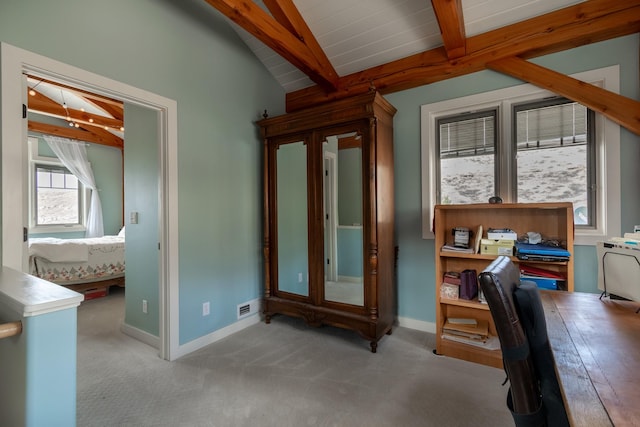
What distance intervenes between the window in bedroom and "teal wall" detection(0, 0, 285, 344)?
16.0 ft

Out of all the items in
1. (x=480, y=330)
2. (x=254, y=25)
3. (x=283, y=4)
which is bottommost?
(x=480, y=330)

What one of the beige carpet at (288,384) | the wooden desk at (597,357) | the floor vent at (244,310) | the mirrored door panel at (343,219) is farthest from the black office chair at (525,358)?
the floor vent at (244,310)

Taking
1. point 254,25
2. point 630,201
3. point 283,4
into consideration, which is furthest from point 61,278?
point 630,201

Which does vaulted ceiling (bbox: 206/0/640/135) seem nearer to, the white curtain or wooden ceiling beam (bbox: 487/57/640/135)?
wooden ceiling beam (bbox: 487/57/640/135)

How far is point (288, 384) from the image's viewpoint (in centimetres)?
194

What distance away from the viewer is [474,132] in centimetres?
261

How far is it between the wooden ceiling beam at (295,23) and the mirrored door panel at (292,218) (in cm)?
89

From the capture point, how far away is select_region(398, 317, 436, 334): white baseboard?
2.71 metres

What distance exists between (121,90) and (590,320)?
9.68 ft

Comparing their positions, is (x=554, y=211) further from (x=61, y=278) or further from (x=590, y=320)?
(x=61, y=278)

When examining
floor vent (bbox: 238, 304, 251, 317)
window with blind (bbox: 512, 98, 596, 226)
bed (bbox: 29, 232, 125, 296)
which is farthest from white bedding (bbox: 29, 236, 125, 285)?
window with blind (bbox: 512, 98, 596, 226)

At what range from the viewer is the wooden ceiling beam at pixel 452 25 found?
1890 mm

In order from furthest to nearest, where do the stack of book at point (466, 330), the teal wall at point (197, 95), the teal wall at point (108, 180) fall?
1. the teal wall at point (108, 180)
2. the stack of book at point (466, 330)
3. the teal wall at point (197, 95)

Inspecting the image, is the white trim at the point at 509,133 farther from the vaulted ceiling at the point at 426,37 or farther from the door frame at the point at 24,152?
the door frame at the point at 24,152
